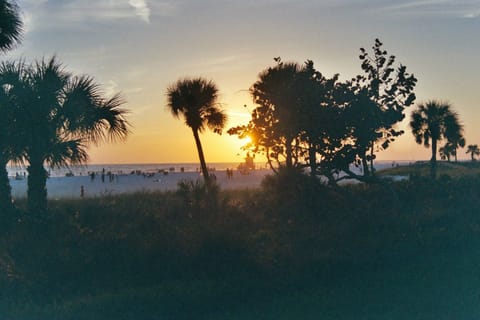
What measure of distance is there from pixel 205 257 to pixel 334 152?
7.73m

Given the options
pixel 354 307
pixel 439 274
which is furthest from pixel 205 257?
pixel 439 274

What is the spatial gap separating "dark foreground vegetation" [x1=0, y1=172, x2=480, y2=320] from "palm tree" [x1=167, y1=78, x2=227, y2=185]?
19.4ft

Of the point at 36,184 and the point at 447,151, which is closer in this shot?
the point at 36,184

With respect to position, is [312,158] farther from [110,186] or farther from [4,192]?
[110,186]

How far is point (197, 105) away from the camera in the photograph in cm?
2073

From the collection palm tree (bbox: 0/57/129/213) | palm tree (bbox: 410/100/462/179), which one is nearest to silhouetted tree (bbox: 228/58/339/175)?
palm tree (bbox: 0/57/129/213)

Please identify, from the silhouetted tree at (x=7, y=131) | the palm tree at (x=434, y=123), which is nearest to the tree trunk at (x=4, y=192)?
the silhouetted tree at (x=7, y=131)

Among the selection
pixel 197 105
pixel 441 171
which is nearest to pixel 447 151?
pixel 441 171

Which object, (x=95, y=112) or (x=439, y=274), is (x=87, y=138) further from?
(x=439, y=274)

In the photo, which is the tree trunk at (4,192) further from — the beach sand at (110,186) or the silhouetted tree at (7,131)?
the beach sand at (110,186)

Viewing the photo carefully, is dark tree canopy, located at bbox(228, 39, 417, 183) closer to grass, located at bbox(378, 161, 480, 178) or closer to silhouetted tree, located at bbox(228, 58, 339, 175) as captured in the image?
silhouetted tree, located at bbox(228, 58, 339, 175)

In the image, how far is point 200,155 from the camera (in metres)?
21.9

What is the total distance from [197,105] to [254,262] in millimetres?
11819

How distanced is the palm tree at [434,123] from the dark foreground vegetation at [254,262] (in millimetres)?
19345
